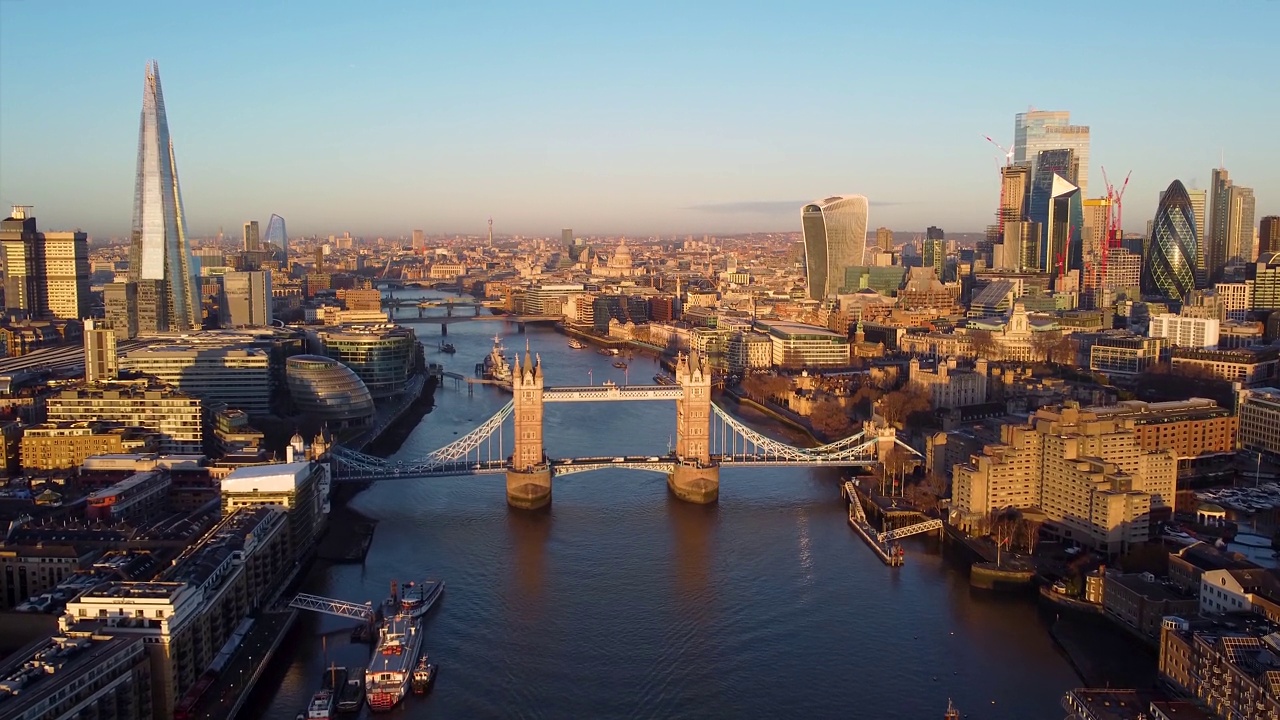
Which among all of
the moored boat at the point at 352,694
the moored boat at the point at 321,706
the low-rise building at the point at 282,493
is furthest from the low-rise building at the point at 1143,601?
the low-rise building at the point at 282,493

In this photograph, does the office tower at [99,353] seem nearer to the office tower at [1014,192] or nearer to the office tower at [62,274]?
the office tower at [62,274]

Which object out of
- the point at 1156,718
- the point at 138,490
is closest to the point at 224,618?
the point at 138,490

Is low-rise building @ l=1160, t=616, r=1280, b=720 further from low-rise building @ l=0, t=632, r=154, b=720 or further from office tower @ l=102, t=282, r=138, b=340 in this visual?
office tower @ l=102, t=282, r=138, b=340

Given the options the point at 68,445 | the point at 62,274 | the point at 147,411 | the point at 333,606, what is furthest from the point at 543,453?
the point at 62,274

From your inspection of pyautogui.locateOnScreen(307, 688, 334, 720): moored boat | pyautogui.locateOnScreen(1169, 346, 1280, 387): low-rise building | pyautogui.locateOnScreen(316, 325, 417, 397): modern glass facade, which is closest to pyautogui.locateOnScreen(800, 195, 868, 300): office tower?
pyautogui.locateOnScreen(1169, 346, 1280, 387): low-rise building

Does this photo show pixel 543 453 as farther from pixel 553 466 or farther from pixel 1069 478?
pixel 1069 478

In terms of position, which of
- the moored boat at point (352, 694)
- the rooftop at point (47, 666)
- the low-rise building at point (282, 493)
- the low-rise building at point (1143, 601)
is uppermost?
the low-rise building at point (282, 493)

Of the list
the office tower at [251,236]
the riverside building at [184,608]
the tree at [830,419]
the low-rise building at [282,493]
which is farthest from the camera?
the office tower at [251,236]
